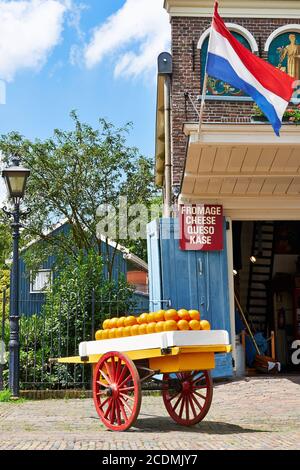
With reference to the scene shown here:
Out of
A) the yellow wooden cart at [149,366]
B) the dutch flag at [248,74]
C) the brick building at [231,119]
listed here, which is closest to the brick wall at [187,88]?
the brick building at [231,119]

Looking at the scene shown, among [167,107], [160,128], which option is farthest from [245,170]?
[160,128]

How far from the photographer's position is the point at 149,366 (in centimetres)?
862

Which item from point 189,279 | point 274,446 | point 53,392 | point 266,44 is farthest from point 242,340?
point 274,446

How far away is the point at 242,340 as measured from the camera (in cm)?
1588

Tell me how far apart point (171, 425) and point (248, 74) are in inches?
229

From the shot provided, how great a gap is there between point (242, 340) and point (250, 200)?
3.27 m

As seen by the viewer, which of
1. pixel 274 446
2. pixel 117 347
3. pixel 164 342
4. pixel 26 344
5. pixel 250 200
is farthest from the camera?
pixel 250 200

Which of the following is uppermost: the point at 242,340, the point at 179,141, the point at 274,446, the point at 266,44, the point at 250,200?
the point at 266,44

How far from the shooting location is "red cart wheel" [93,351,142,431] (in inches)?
317

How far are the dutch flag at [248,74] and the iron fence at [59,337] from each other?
15.3 ft

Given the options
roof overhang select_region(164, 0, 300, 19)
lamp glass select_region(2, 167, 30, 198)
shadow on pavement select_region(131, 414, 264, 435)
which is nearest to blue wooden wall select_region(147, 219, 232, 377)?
lamp glass select_region(2, 167, 30, 198)

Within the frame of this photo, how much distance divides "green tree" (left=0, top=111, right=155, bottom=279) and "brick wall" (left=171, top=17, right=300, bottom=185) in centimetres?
989

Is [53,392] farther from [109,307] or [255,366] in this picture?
[255,366]

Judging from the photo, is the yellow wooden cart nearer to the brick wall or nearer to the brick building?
the brick building
